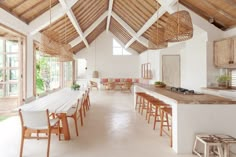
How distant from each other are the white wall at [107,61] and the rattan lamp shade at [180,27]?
12.1m

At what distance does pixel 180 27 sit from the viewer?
363 cm

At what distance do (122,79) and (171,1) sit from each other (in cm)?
1064

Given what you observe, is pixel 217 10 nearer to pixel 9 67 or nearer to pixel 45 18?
pixel 45 18

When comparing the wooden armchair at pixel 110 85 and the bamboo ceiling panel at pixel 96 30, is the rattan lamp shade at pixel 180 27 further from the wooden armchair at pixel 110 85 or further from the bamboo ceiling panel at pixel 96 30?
the wooden armchair at pixel 110 85

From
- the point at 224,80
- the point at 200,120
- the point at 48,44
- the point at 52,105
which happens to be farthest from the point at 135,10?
the point at 200,120

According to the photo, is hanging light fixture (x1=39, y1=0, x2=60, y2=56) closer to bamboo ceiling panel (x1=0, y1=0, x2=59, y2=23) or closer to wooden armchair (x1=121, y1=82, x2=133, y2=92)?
bamboo ceiling panel (x1=0, y1=0, x2=59, y2=23)

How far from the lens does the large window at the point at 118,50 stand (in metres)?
16.0

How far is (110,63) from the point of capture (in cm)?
1598

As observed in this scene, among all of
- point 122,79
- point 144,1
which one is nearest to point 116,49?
point 122,79

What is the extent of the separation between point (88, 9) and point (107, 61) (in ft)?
24.7

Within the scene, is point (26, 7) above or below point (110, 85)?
above

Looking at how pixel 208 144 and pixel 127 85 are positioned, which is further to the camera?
pixel 127 85

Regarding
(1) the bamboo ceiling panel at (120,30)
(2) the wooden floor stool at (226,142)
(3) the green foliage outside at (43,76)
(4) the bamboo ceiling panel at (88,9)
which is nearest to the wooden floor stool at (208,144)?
(2) the wooden floor stool at (226,142)

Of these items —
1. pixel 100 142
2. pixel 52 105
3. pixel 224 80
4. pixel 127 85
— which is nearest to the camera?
pixel 52 105
